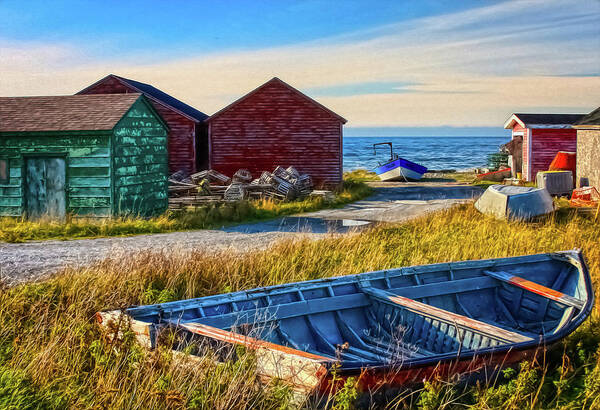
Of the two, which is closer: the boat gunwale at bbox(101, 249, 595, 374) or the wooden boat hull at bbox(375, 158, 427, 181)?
the boat gunwale at bbox(101, 249, 595, 374)

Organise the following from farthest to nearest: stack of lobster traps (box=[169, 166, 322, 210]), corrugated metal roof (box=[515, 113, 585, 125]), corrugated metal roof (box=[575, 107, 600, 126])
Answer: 1. corrugated metal roof (box=[515, 113, 585, 125])
2. stack of lobster traps (box=[169, 166, 322, 210])
3. corrugated metal roof (box=[575, 107, 600, 126])

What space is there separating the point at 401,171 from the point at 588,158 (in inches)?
660

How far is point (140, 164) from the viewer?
61.8ft

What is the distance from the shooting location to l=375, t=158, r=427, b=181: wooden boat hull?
127 feet

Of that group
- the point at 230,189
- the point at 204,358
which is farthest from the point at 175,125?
the point at 204,358

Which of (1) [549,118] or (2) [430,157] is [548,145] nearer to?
(1) [549,118]

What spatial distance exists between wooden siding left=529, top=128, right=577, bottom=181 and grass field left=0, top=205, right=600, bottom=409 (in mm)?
20481

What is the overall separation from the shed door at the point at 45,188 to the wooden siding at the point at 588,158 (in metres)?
17.2

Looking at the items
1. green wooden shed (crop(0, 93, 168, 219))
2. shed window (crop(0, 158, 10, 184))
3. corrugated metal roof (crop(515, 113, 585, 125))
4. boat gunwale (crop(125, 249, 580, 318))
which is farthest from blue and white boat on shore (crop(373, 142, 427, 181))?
boat gunwale (crop(125, 249, 580, 318))

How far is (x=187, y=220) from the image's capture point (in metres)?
17.1

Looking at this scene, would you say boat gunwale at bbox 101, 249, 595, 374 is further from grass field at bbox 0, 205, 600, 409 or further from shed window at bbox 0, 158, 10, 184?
shed window at bbox 0, 158, 10, 184

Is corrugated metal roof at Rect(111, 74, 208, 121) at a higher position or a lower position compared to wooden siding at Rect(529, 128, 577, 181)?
higher

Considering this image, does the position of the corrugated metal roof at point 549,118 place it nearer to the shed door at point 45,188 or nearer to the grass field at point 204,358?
the grass field at point 204,358

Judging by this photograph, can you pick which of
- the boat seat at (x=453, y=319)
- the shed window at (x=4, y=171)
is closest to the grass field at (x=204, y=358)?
the boat seat at (x=453, y=319)
